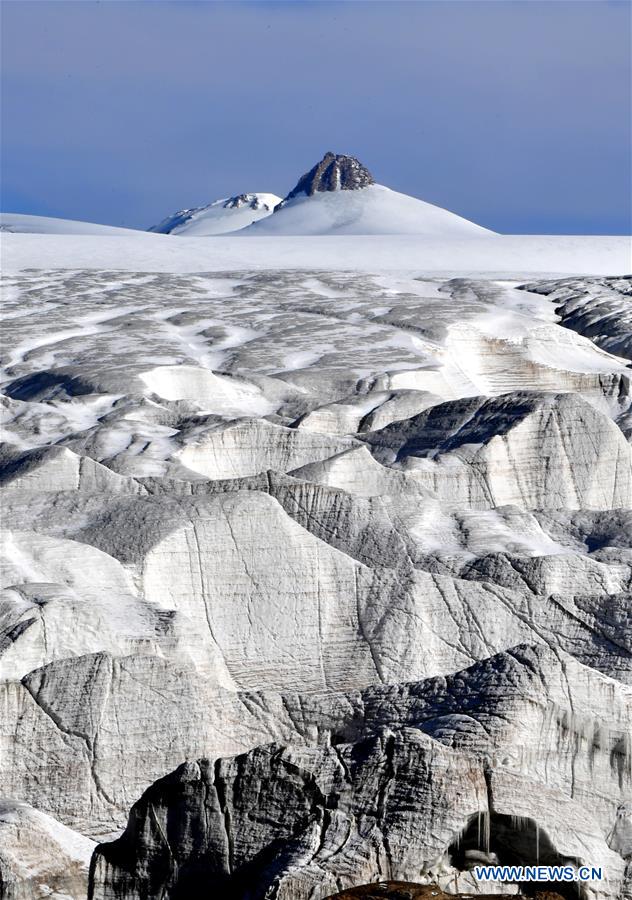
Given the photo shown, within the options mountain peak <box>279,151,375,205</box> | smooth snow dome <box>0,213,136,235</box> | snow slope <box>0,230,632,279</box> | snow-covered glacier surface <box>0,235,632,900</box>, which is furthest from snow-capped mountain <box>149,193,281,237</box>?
snow-covered glacier surface <box>0,235,632,900</box>

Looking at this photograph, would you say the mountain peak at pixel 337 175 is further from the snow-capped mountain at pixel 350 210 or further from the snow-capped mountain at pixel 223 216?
the snow-capped mountain at pixel 223 216

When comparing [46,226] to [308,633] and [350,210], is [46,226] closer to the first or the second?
[350,210]

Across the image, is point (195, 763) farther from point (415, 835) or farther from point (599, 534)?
point (599, 534)

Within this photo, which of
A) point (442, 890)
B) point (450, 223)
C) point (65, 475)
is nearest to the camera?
point (442, 890)

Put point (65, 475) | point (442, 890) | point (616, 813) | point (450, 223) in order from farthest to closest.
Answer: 1. point (450, 223)
2. point (65, 475)
3. point (616, 813)
4. point (442, 890)

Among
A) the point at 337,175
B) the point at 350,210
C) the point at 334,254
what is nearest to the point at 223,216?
the point at 337,175

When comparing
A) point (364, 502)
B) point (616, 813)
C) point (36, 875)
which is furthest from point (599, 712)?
point (364, 502)

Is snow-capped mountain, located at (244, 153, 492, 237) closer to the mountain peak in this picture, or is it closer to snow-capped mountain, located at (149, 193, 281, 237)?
the mountain peak

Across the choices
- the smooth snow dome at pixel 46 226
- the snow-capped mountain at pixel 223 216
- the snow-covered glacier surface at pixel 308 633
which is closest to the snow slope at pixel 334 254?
the smooth snow dome at pixel 46 226
